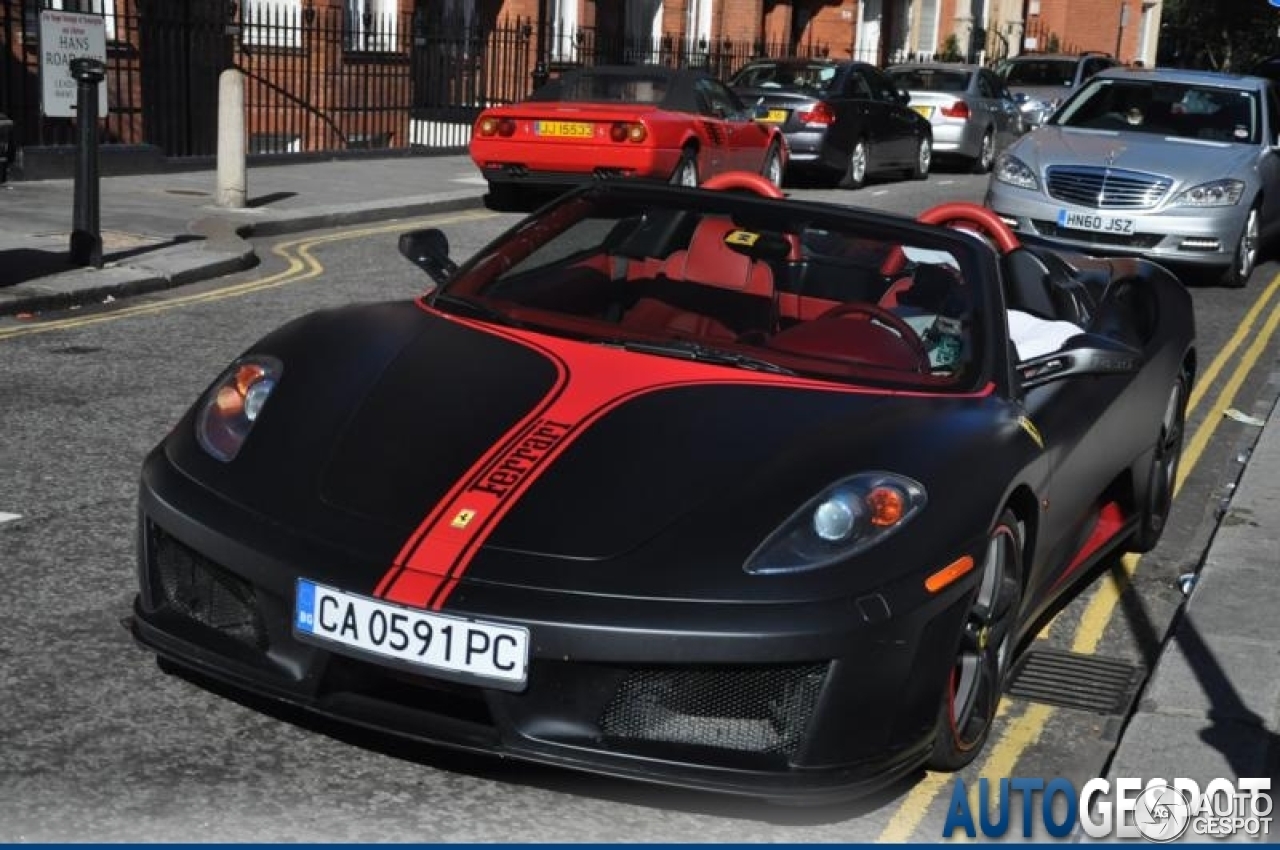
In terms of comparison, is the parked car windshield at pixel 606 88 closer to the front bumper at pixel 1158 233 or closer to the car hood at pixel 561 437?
the front bumper at pixel 1158 233

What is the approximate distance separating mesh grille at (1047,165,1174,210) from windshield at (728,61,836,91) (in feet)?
26.8

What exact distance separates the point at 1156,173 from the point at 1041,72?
59.9 ft

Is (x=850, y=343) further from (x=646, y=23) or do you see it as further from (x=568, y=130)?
(x=646, y=23)

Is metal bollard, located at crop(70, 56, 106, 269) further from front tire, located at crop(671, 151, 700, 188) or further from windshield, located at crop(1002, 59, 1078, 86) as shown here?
windshield, located at crop(1002, 59, 1078, 86)

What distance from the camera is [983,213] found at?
23.0ft

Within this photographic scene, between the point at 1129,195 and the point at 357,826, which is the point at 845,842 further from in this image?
the point at 1129,195

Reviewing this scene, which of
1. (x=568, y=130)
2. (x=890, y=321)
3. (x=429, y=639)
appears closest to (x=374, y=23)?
(x=568, y=130)

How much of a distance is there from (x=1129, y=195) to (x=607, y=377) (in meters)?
10.7

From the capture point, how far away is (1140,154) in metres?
15.0

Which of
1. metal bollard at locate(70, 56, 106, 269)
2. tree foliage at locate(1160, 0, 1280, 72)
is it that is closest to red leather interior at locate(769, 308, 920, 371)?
metal bollard at locate(70, 56, 106, 269)

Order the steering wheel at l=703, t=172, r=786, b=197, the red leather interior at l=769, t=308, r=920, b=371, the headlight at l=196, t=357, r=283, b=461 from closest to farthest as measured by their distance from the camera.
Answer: the headlight at l=196, t=357, r=283, b=461, the red leather interior at l=769, t=308, r=920, b=371, the steering wheel at l=703, t=172, r=786, b=197

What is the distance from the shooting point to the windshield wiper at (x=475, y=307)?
17.3 ft

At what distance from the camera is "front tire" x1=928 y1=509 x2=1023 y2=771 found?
4441 mm

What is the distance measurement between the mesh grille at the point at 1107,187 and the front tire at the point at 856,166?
751 cm
